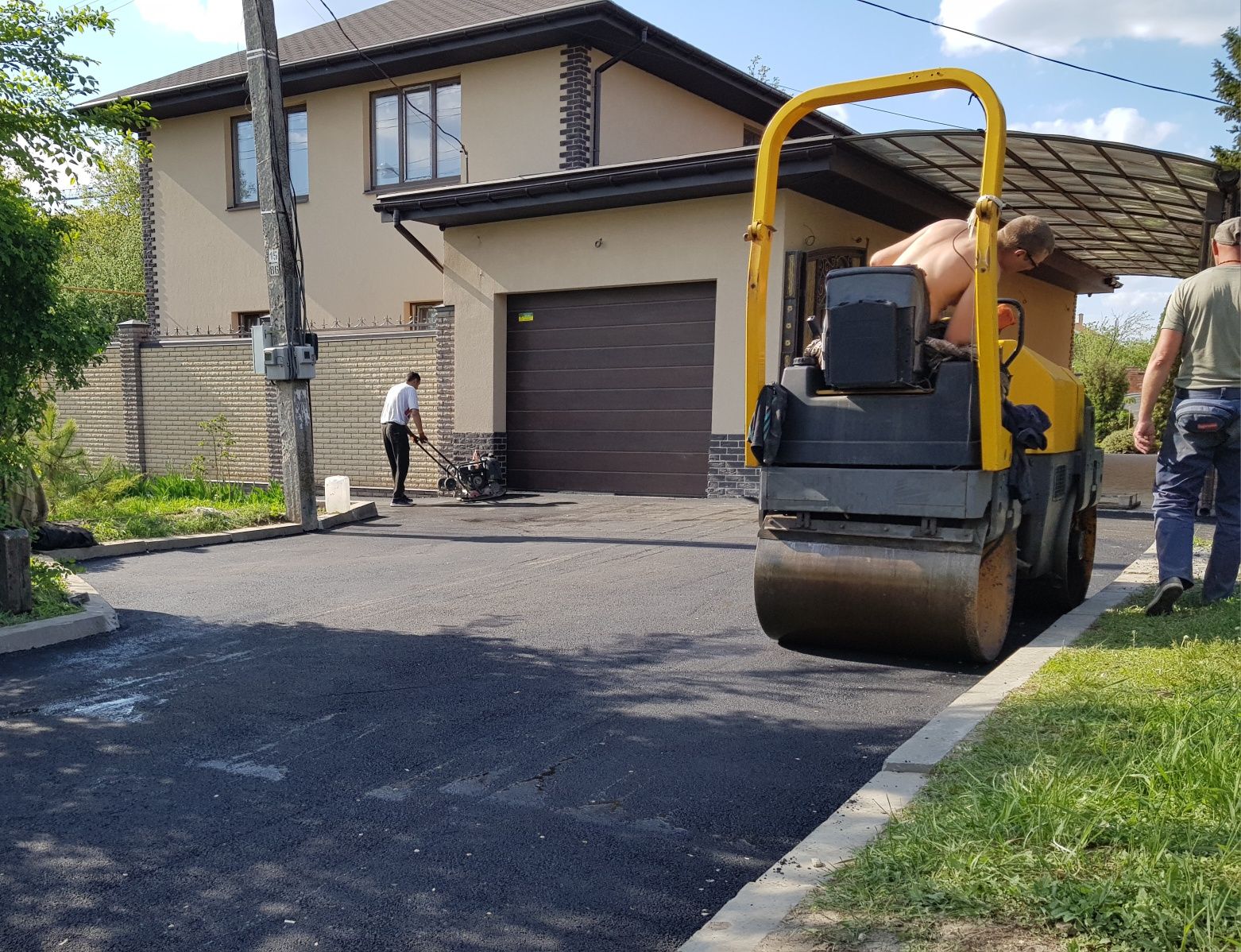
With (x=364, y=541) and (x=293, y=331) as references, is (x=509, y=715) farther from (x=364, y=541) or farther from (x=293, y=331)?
(x=293, y=331)

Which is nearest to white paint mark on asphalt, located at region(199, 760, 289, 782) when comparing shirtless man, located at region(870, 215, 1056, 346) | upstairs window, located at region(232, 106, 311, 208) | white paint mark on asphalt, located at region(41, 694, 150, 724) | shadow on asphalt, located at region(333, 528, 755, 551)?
white paint mark on asphalt, located at region(41, 694, 150, 724)

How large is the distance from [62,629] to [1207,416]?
22.1 feet

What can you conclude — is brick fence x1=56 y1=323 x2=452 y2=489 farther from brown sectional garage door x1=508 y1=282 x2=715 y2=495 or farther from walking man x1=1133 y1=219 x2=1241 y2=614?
walking man x1=1133 y1=219 x2=1241 y2=614

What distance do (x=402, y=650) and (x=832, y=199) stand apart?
10.0 m

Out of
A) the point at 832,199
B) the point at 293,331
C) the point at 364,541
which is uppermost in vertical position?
the point at 832,199

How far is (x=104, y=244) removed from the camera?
1785 inches

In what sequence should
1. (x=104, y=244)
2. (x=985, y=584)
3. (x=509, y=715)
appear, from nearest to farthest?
(x=509, y=715), (x=985, y=584), (x=104, y=244)

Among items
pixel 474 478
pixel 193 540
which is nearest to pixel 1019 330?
pixel 193 540

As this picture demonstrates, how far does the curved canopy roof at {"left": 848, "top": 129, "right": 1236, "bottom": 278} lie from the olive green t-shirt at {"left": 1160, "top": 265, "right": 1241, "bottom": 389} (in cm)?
537

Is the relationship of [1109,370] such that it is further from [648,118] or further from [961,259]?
[961,259]

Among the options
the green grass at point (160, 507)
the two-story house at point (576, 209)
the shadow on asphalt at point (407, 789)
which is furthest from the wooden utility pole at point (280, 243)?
the shadow on asphalt at point (407, 789)

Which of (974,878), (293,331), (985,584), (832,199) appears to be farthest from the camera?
(832,199)

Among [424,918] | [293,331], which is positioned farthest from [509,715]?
[293,331]

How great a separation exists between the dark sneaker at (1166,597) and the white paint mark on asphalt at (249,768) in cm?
470
